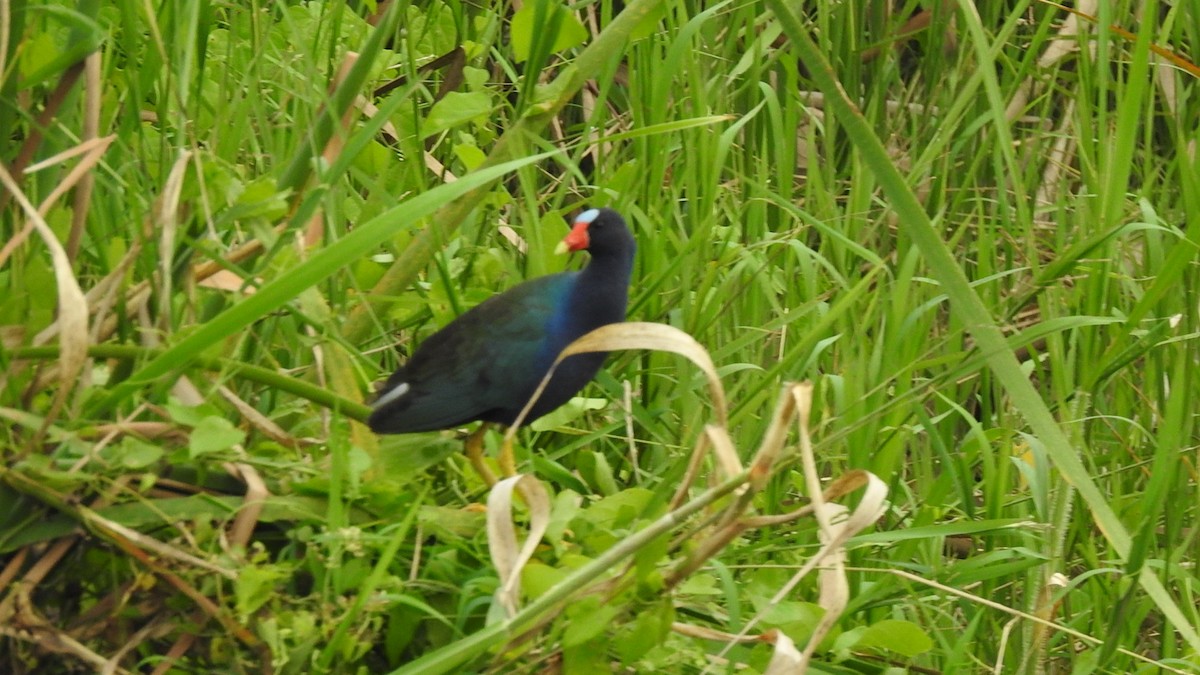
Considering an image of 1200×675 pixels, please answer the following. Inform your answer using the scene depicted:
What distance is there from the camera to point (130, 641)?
4.96 feet

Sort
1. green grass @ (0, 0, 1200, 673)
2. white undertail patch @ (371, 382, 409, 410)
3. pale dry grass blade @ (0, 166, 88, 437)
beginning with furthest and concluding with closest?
white undertail patch @ (371, 382, 409, 410), green grass @ (0, 0, 1200, 673), pale dry grass blade @ (0, 166, 88, 437)

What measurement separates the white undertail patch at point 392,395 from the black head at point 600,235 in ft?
0.98

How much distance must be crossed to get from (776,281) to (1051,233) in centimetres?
94

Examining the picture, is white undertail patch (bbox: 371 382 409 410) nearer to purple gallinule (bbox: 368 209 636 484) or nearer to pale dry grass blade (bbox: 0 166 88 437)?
purple gallinule (bbox: 368 209 636 484)

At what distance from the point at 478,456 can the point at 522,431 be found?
167 mm

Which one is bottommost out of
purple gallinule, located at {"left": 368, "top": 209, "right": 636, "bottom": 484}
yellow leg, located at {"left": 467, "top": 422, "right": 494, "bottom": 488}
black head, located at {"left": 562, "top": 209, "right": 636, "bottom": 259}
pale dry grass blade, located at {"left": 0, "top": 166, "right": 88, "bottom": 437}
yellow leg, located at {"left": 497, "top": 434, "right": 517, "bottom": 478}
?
yellow leg, located at {"left": 467, "top": 422, "right": 494, "bottom": 488}

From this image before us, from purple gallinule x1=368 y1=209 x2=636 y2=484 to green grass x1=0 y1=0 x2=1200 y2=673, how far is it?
6 cm

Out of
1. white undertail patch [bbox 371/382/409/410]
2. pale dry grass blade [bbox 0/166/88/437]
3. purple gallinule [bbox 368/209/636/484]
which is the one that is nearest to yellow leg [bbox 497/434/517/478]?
purple gallinule [bbox 368/209/636/484]

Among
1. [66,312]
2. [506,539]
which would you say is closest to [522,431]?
[506,539]

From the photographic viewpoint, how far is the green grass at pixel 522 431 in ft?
4.99

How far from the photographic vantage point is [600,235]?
2.04m

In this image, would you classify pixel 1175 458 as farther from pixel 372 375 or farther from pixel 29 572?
pixel 29 572

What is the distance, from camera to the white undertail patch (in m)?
1.81

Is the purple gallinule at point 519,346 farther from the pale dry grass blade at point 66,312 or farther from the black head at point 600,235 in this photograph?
the pale dry grass blade at point 66,312
